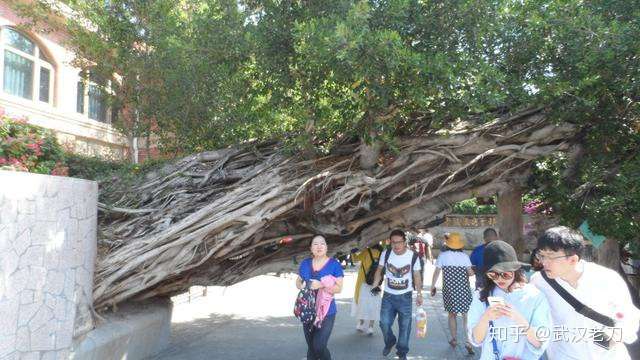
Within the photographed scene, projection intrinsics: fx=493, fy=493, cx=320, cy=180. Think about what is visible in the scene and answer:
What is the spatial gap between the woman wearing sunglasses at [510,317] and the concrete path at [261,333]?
3.11 metres

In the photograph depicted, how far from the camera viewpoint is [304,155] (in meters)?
5.92

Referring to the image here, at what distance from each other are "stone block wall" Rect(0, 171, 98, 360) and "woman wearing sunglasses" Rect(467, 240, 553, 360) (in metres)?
3.26

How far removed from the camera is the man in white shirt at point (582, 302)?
2316 millimetres

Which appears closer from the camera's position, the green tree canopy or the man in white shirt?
the man in white shirt

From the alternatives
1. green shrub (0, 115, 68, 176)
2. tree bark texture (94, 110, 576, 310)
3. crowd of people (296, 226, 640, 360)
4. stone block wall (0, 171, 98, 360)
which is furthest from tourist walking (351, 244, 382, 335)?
green shrub (0, 115, 68, 176)

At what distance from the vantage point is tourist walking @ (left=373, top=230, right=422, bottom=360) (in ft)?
16.8

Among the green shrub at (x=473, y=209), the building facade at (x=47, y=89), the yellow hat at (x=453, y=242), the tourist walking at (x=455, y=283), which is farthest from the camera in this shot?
the green shrub at (x=473, y=209)

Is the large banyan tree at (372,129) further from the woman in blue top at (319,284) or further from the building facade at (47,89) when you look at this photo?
the building facade at (47,89)

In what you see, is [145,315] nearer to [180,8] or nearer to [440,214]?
[440,214]

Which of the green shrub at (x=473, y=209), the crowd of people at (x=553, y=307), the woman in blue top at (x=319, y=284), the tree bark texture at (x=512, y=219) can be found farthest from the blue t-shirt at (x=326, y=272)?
the green shrub at (x=473, y=209)

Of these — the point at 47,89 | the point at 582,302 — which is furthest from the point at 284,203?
the point at 47,89

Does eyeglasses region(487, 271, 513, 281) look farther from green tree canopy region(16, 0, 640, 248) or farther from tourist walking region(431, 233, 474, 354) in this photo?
tourist walking region(431, 233, 474, 354)

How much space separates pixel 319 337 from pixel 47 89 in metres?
12.6

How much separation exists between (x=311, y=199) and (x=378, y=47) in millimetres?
1946
